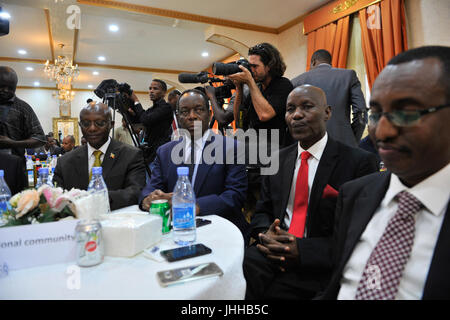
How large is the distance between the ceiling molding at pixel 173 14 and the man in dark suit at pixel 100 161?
3516 millimetres

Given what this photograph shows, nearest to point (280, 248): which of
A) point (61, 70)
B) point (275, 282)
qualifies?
point (275, 282)

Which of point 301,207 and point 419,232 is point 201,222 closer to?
point 301,207

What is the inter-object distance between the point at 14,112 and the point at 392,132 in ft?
8.88

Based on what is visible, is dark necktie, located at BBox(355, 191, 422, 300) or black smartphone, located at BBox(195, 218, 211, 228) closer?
dark necktie, located at BBox(355, 191, 422, 300)

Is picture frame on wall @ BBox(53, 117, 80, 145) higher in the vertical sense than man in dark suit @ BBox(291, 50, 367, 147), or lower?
higher

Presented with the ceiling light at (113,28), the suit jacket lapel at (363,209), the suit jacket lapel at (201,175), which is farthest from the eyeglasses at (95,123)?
the ceiling light at (113,28)

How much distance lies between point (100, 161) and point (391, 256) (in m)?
1.75

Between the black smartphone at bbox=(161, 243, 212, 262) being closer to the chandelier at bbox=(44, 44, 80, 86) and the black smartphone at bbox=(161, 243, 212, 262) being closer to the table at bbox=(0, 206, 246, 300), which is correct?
the table at bbox=(0, 206, 246, 300)

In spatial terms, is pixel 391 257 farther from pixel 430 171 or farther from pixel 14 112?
pixel 14 112

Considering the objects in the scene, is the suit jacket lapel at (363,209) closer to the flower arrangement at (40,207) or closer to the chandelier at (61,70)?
the flower arrangement at (40,207)

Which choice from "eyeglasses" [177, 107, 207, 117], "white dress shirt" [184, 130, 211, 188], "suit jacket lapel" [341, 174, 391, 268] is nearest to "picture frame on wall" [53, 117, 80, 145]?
"eyeglasses" [177, 107, 207, 117]

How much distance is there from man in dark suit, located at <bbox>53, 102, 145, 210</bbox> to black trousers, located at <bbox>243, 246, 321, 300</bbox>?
0.90m

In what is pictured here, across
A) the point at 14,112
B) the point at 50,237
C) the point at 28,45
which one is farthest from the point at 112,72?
the point at 50,237

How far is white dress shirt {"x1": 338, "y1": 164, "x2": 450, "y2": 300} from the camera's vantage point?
0.73m
